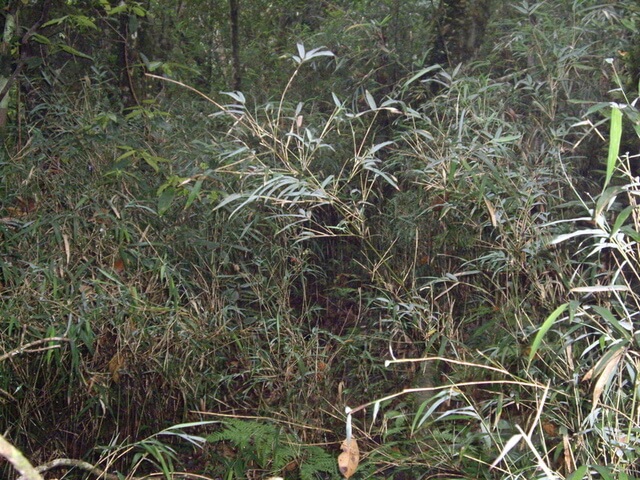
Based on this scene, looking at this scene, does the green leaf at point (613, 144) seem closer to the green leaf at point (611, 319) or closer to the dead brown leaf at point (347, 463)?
the green leaf at point (611, 319)

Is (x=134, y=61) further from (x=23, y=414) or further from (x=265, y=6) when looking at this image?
(x=265, y=6)

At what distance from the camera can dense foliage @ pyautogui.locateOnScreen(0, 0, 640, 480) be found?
83.8 inches

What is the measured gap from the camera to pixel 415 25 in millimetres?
5059

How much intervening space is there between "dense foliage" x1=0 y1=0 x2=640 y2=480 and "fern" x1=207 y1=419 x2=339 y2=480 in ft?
0.04

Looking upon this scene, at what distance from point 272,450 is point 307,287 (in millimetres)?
1745

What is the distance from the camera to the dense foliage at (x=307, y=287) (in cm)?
213

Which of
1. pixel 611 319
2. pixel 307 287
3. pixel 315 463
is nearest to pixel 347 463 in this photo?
pixel 315 463

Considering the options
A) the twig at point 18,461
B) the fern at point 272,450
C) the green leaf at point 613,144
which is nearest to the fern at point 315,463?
the fern at point 272,450

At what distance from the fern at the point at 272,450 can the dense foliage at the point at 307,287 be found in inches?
0.5

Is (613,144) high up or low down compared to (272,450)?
up

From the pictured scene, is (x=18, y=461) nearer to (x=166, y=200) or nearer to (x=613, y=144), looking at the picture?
(x=613, y=144)

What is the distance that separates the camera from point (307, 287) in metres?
4.10

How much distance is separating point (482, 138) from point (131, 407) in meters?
1.86

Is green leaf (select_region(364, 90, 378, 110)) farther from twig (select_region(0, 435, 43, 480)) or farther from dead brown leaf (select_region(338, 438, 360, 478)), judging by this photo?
twig (select_region(0, 435, 43, 480))
